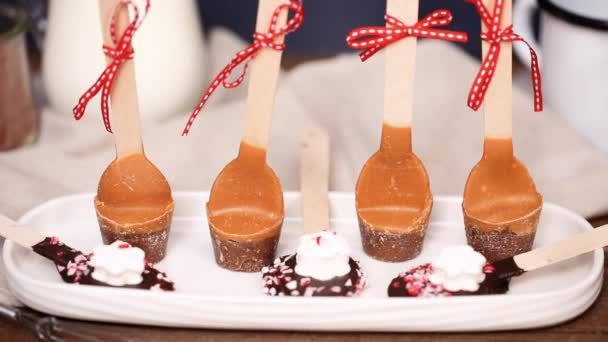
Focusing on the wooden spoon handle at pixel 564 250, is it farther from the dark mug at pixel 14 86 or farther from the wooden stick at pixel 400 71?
the dark mug at pixel 14 86

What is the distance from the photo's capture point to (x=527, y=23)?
0.84 meters

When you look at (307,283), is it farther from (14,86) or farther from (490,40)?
(14,86)

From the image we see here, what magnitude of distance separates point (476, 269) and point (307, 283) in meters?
0.10

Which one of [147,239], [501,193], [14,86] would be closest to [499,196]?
[501,193]

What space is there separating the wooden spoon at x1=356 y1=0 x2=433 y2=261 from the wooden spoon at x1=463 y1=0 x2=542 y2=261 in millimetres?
32

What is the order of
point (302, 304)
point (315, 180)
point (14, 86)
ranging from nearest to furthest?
point (302, 304), point (315, 180), point (14, 86)

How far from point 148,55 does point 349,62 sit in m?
0.23

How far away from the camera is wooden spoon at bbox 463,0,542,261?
0.55 meters

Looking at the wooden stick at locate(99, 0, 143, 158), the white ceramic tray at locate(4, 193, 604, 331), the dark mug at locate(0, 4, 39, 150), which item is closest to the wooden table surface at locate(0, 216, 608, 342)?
the white ceramic tray at locate(4, 193, 604, 331)

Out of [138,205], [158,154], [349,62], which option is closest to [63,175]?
[158,154]

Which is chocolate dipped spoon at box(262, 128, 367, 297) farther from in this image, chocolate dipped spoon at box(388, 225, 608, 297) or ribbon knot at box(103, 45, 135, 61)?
ribbon knot at box(103, 45, 135, 61)

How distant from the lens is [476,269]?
52 centimetres

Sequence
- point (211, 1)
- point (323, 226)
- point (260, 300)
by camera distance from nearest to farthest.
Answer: point (260, 300) → point (323, 226) → point (211, 1)

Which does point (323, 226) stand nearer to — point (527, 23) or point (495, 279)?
point (495, 279)
